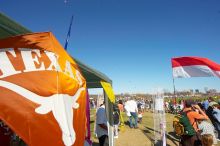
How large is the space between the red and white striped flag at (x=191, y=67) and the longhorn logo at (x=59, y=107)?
7.07 metres

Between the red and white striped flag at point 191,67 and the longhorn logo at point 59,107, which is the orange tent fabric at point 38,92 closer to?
the longhorn logo at point 59,107

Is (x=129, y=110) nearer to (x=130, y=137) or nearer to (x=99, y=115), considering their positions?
(x=130, y=137)

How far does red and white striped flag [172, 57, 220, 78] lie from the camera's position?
8.53 meters

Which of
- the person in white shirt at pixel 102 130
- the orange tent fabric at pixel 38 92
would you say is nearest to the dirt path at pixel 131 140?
the person in white shirt at pixel 102 130

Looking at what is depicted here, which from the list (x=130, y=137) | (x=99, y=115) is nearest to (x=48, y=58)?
(x=99, y=115)

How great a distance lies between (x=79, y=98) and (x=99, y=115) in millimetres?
5673

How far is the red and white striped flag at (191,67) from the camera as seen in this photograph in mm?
8531

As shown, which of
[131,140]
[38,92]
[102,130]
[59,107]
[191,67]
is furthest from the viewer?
[131,140]

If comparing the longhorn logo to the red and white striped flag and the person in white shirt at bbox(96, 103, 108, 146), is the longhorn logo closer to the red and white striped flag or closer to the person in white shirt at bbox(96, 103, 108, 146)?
the person in white shirt at bbox(96, 103, 108, 146)

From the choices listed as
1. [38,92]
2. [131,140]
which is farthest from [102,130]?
[38,92]

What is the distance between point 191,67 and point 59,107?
25.3ft

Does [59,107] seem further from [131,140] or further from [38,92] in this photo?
[131,140]

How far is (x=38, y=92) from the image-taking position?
199 centimetres

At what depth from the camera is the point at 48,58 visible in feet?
7.31
